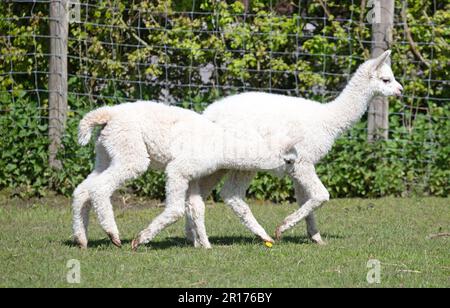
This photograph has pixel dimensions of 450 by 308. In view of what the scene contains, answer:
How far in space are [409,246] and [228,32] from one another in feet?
13.1

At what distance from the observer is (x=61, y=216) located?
9.12m

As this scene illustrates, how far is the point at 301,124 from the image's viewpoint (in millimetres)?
7637

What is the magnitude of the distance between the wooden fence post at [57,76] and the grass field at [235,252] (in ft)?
2.36

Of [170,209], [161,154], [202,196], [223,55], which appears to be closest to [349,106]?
[202,196]

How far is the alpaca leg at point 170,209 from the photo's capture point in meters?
7.03

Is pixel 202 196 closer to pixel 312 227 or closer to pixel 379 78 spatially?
pixel 312 227

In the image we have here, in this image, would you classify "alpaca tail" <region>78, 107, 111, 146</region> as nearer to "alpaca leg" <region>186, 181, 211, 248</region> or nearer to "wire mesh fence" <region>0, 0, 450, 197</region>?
"alpaca leg" <region>186, 181, 211, 248</region>

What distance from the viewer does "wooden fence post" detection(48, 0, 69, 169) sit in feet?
33.0

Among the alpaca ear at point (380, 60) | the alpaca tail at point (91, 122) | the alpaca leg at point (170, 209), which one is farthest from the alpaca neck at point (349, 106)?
the alpaca tail at point (91, 122)

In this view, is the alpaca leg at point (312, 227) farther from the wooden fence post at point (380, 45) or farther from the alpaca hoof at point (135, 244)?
the wooden fence post at point (380, 45)

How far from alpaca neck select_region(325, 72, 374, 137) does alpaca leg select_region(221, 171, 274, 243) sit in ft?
2.76

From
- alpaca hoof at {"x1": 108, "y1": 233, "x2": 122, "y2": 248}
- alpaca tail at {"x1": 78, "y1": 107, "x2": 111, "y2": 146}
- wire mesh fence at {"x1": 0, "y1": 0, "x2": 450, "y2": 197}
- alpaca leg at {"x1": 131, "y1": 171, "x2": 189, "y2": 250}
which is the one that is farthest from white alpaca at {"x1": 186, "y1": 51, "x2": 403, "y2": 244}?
wire mesh fence at {"x1": 0, "y1": 0, "x2": 450, "y2": 197}

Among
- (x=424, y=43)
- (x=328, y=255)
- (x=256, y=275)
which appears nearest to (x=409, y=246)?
(x=328, y=255)
